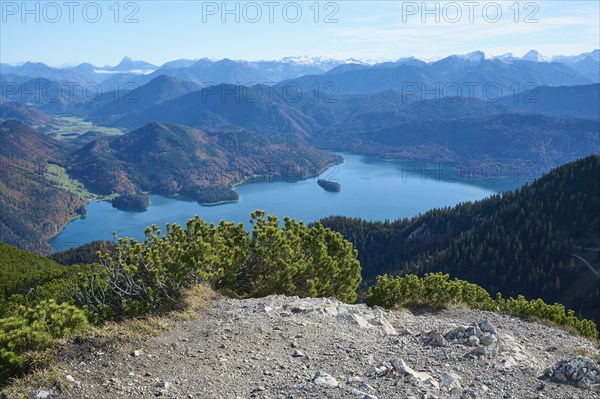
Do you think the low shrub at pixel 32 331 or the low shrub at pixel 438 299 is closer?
the low shrub at pixel 32 331

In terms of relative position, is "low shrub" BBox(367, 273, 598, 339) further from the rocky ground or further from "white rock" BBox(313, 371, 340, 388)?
"white rock" BBox(313, 371, 340, 388)

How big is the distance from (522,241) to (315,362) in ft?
312

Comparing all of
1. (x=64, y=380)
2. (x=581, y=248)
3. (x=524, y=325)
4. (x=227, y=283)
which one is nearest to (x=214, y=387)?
(x=64, y=380)

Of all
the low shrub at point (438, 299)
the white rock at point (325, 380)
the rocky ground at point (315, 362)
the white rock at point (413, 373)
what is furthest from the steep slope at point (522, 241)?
the white rock at point (325, 380)

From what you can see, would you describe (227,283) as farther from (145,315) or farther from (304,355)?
(304,355)

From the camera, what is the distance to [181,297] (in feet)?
50.3

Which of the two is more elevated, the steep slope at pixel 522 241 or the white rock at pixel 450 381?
the white rock at pixel 450 381

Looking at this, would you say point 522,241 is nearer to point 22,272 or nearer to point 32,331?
point 22,272

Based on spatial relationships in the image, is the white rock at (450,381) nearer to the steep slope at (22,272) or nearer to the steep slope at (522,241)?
the steep slope at (22,272)

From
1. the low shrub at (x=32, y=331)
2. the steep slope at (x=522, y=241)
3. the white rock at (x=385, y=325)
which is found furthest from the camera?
the steep slope at (x=522, y=241)

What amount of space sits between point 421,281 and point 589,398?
452 inches

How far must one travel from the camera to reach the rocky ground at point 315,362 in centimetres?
1048

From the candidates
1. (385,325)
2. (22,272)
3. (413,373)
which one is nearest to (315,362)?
(413,373)

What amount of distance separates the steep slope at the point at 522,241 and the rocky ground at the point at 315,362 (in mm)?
65133
